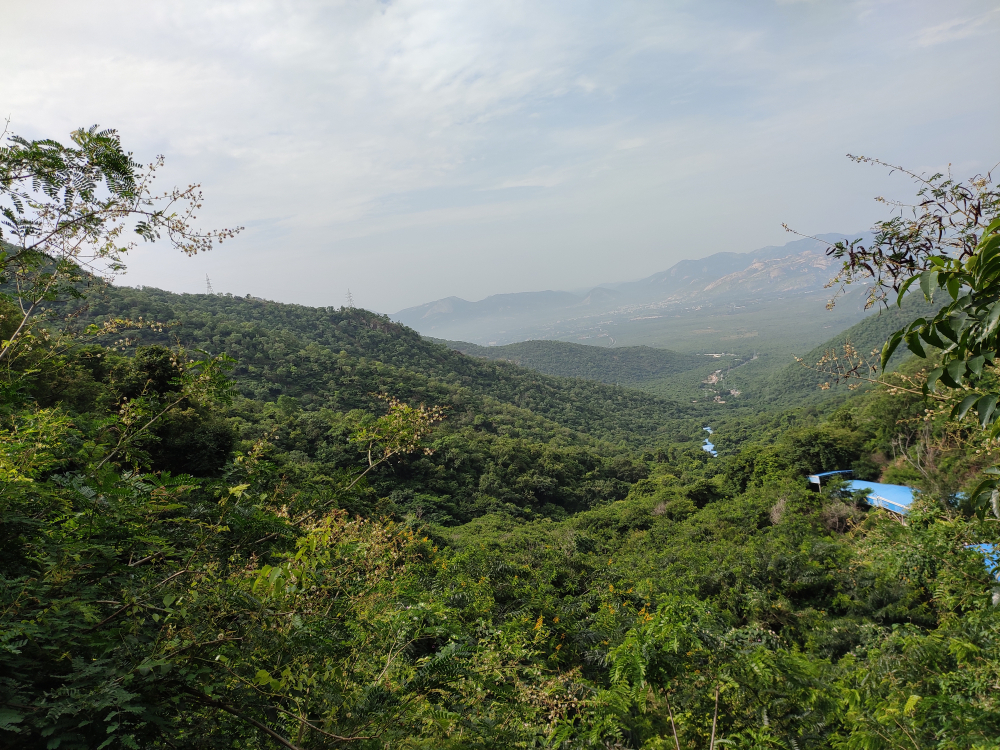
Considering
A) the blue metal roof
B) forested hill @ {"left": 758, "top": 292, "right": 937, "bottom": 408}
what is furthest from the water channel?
the blue metal roof

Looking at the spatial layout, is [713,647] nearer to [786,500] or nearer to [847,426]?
[786,500]

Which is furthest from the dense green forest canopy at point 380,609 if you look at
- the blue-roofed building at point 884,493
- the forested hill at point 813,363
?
the forested hill at point 813,363

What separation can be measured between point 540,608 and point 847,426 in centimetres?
2047

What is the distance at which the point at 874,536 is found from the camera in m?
6.08

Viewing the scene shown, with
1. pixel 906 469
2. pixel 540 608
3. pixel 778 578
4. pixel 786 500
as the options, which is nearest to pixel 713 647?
pixel 540 608

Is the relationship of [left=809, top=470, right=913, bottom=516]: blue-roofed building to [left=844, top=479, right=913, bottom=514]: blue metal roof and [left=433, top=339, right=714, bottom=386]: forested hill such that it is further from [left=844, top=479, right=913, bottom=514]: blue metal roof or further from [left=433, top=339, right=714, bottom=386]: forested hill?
[left=433, top=339, right=714, bottom=386]: forested hill

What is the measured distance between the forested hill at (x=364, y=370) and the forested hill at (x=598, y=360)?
142 feet

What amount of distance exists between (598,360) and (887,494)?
11441 centimetres

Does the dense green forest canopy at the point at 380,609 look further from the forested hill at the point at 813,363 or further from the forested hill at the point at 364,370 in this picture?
the forested hill at the point at 813,363

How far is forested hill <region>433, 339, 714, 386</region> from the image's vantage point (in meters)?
122

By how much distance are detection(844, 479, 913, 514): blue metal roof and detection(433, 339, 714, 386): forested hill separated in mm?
103449

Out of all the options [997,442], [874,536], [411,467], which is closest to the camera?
[997,442]

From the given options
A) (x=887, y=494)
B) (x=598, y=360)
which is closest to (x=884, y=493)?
(x=887, y=494)

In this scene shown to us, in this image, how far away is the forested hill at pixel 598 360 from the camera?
122m
